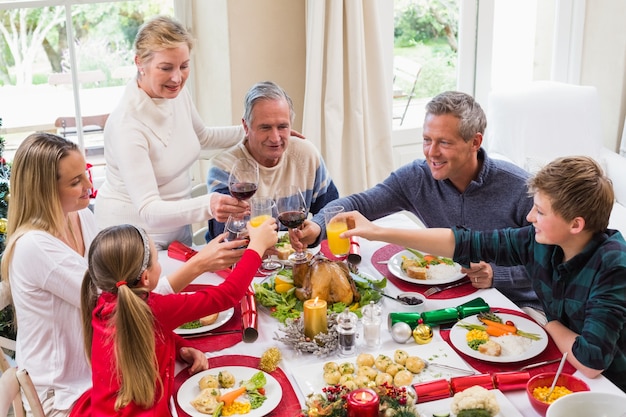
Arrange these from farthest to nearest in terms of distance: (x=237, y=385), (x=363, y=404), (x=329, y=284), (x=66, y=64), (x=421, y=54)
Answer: (x=421, y=54)
(x=66, y=64)
(x=329, y=284)
(x=237, y=385)
(x=363, y=404)

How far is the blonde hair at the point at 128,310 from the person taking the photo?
156 cm

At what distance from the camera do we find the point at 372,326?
5.88 ft

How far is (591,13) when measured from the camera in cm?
445

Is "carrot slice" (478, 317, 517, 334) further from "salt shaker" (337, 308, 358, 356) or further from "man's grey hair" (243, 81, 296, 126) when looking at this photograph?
"man's grey hair" (243, 81, 296, 126)

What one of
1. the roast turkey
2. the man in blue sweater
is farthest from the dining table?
the man in blue sweater

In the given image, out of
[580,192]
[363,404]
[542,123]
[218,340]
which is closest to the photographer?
[363,404]

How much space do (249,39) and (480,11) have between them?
5.06 feet

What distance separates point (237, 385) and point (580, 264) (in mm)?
919

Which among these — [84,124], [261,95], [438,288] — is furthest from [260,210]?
[84,124]

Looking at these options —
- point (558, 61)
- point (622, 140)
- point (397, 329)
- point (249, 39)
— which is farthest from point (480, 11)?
point (397, 329)

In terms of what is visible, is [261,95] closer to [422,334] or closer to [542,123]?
[422,334]

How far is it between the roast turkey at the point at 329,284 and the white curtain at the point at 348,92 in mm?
1702

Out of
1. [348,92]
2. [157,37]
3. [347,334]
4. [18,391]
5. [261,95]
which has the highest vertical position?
[157,37]

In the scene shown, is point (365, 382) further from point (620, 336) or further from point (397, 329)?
point (620, 336)
